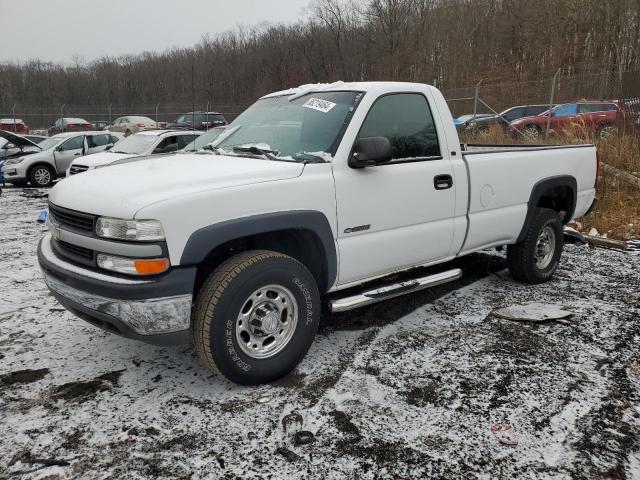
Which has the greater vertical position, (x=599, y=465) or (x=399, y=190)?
(x=399, y=190)

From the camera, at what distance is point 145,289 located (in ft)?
8.43

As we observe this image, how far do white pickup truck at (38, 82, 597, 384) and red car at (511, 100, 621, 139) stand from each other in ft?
25.0

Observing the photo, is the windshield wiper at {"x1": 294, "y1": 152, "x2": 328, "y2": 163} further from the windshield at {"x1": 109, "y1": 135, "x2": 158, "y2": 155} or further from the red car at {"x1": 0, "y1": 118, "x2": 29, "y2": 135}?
the red car at {"x1": 0, "y1": 118, "x2": 29, "y2": 135}

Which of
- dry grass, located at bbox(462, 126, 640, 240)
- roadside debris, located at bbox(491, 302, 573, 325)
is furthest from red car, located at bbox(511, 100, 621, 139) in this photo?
roadside debris, located at bbox(491, 302, 573, 325)

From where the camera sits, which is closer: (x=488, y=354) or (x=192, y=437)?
(x=192, y=437)

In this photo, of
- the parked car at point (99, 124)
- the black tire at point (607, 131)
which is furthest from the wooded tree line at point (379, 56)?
the black tire at point (607, 131)

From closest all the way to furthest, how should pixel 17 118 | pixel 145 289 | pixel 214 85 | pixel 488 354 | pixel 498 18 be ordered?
1. pixel 145 289
2. pixel 488 354
3. pixel 17 118
4. pixel 498 18
5. pixel 214 85

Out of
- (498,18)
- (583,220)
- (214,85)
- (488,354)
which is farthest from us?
(214,85)

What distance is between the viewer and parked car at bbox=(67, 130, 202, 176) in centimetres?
1106

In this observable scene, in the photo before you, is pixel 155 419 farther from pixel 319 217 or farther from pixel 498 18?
pixel 498 18

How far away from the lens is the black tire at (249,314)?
280 centimetres

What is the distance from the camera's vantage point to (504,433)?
2.62 metres

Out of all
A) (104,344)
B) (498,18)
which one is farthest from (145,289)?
(498,18)

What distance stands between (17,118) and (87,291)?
3688cm
